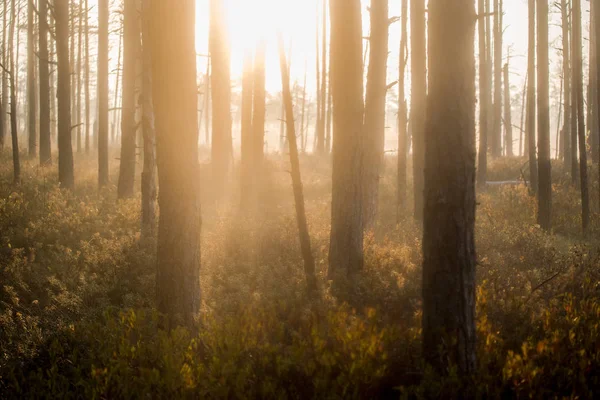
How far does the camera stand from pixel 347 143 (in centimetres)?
730

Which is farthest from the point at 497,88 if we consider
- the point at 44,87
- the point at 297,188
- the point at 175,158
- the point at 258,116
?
the point at 175,158

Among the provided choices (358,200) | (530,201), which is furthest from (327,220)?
(530,201)

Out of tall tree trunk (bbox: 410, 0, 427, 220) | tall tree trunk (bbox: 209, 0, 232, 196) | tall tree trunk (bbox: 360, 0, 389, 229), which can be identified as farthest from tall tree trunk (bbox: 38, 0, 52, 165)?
tall tree trunk (bbox: 410, 0, 427, 220)

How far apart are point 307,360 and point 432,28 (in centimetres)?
311

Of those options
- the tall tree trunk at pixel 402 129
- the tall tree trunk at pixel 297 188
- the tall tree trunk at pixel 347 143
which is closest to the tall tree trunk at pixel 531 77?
the tall tree trunk at pixel 402 129

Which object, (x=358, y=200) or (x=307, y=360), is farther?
(x=358, y=200)

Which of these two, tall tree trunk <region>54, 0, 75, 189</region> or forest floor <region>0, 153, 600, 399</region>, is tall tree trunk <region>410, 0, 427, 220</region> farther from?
tall tree trunk <region>54, 0, 75, 189</region>

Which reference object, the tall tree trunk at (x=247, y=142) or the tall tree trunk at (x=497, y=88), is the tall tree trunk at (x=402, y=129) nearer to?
the tall tree trunk at (x=247, y=142)

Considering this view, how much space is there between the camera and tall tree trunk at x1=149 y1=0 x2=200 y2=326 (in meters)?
5.57

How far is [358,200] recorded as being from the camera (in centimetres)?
731

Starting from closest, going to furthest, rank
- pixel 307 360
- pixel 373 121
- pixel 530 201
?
pixel 307 360 → pixel 373 121 → pixel 530 201

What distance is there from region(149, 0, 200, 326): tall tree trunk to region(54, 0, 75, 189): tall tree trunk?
360 inches

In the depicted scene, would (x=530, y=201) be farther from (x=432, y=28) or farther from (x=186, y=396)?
(x=186, y=396)

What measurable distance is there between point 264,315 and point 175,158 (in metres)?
2.05
